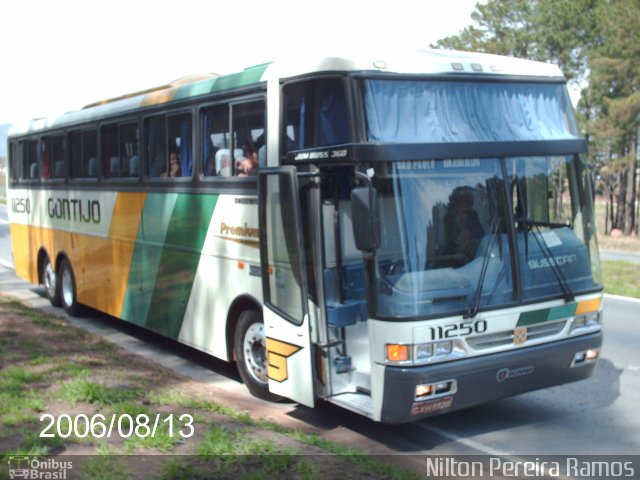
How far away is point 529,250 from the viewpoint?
687 cm

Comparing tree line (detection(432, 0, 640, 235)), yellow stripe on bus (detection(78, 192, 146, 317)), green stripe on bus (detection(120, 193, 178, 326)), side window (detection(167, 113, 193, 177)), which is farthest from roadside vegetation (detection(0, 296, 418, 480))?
tree line (detection(432, 0, 640, 235))

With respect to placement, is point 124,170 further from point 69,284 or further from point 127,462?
point 127,462

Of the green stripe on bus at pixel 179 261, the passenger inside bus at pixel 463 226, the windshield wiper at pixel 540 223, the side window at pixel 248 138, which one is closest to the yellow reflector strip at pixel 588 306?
the windshield wiper at pixel 540 223

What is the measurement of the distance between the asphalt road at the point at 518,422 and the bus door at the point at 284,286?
0.53 m

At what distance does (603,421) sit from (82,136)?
326 inches

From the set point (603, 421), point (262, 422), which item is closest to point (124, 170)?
point (262, 422)

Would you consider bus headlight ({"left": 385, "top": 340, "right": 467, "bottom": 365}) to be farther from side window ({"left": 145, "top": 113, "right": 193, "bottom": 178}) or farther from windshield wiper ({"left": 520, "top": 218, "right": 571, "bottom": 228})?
side window ({"left": 145, "top": 113, "right": 193, "bottom": 178})

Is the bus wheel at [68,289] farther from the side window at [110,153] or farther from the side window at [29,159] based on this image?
the side window at [110,153]

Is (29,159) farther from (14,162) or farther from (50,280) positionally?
(50,280)

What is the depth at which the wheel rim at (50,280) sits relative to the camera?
14194 millimetres

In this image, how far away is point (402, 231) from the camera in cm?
640

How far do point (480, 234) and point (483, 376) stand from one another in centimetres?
113
